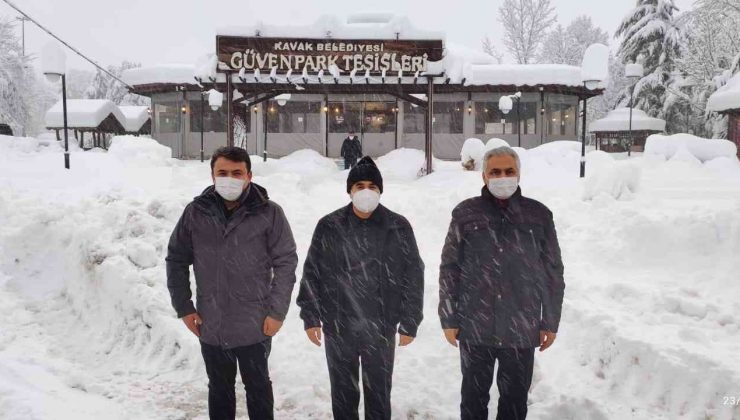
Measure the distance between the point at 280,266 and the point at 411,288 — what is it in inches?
34.4

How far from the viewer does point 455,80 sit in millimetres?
16141

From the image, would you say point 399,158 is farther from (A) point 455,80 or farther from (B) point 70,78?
(B) point 70,78

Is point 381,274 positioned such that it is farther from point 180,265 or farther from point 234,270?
point 180,265

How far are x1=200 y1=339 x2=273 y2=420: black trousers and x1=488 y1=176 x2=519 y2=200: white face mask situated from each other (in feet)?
5.97

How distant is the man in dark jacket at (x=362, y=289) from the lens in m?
3.51

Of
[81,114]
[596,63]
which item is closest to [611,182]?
[596,63]

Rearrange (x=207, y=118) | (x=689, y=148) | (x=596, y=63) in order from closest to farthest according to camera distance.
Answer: (x=596, y=63) → (x=689, y=148) → (x=207, y=118)

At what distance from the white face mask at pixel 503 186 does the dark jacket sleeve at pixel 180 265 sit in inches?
78.5

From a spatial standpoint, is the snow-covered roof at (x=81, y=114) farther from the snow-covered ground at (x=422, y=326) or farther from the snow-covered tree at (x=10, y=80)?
the snow-covered ground at (x=422, y=326)

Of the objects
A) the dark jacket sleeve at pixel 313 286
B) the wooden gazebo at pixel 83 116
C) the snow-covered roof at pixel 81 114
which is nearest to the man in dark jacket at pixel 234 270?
the dark jacket sleeve at pixel 313 286

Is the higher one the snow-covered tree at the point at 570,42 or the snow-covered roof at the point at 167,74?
the snow-covered tree at the point at 570,42

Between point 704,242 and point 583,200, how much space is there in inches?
112

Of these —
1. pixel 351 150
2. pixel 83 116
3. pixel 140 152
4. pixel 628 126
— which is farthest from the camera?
pixel 83 116

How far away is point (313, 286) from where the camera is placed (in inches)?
141
